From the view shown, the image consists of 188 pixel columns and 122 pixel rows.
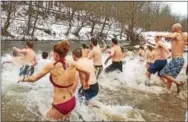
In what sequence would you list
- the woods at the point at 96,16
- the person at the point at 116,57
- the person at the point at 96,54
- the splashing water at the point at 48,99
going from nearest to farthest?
the splashing water at the point at 48,99 → the person at the point at 96,54 → the person at the point at 116,57 → the woods at the point at 96,16

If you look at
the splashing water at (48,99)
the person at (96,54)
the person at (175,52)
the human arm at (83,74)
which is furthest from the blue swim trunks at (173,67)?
the human arm at (83,74)

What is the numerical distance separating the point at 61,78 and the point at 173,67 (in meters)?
3.32

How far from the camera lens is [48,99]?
5664 millimetres

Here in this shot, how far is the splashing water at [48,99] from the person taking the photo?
476cm

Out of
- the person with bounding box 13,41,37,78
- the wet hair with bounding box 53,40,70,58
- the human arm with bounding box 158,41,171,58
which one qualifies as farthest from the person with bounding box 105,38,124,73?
the wet hair with bounding box 53,40,70,58

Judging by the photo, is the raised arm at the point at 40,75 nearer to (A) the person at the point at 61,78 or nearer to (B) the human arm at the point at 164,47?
(A) the person at the point at 61,78

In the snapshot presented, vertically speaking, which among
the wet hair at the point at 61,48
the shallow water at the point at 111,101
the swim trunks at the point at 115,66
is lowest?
the shallow water at the point at 111,101

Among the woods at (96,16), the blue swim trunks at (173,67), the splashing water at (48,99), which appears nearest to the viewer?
the splashing water at (48,99)

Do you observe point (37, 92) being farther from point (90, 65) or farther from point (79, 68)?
point (79, 68)

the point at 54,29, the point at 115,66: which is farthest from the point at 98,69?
the point at 54,29

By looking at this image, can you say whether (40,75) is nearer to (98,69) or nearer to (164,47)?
(164,47)

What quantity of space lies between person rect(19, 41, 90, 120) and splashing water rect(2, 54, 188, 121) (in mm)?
723

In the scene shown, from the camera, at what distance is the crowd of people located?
344cm

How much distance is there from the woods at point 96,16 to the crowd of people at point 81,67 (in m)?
0.86
